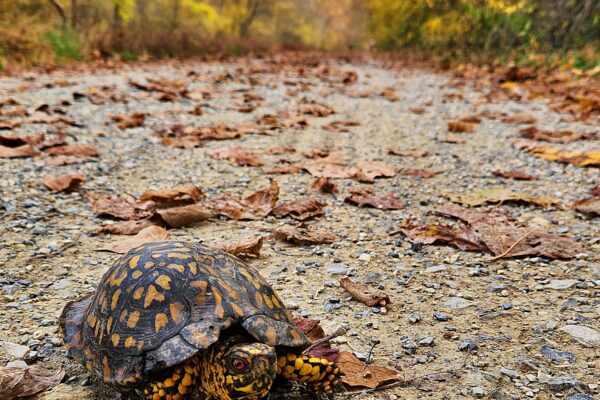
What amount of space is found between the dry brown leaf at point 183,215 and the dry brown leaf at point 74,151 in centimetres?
186

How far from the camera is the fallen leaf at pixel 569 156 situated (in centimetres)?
491

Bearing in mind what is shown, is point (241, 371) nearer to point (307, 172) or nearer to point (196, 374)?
point (196, 374)

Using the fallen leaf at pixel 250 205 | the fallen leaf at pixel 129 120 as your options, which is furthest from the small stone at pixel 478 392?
the fallen leaf at pixel 129 120

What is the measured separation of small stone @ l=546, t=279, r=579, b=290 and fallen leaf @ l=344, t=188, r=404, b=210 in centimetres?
141

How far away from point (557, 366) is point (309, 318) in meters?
1.03

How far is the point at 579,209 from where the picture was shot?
3777mm

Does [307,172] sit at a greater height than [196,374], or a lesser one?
lesser

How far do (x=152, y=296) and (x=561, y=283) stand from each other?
2.06 m

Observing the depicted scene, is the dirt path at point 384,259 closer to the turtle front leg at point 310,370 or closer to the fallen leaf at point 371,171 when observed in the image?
the fallen leaf at point 371,171

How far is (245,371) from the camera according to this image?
5.15 ft

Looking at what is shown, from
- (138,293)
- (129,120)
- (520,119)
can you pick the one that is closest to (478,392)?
(138,293)

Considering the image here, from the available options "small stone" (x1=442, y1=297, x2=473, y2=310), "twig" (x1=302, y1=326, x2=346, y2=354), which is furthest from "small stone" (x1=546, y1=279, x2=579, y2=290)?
→ "twig" (x1=302, y1=326, x2=346, y2=354)

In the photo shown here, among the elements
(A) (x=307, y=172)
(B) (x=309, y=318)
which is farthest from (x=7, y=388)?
(A) (x=307, y=172)

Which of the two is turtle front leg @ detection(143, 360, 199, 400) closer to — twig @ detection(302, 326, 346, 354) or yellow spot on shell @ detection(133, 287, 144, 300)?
yellow spot on shell @ detection(133, 287, 144, 300)
